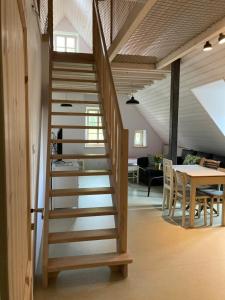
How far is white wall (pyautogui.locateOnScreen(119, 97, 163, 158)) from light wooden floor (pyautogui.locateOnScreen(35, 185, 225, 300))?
20.5ft

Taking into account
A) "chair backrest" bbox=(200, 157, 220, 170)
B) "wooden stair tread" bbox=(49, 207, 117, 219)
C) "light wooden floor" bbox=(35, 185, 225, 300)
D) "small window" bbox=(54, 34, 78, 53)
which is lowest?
"light wooden floor" bbox=(35, 185, 225, 300)

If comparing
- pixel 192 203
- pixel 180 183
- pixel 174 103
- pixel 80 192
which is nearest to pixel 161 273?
pixel 80 192

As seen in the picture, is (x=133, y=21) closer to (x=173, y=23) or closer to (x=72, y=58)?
(x=173, y=23)

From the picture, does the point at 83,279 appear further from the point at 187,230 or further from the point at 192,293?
the point at 187,230

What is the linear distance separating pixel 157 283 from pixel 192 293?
13.3 inches

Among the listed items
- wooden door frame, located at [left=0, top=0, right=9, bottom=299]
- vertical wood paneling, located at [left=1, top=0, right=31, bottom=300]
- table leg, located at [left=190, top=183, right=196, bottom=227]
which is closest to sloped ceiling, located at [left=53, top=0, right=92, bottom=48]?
table leg, located at [left=190, top=183, right=196, bottom=227]

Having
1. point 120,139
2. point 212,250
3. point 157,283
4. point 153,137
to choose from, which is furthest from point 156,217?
point 153,137

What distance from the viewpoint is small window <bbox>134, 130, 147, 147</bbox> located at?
10430 mm

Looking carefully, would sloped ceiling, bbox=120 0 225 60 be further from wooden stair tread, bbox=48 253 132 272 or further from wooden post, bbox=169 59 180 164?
wooden stair tread, bbox=48 253 132 272

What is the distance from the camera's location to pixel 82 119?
29.2 ft

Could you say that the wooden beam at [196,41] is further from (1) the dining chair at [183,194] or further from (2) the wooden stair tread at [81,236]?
(2) the wooden stair tread at [81,236]

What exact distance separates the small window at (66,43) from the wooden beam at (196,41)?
467cm

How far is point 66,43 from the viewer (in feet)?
30.3

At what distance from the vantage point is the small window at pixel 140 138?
1043 cm
